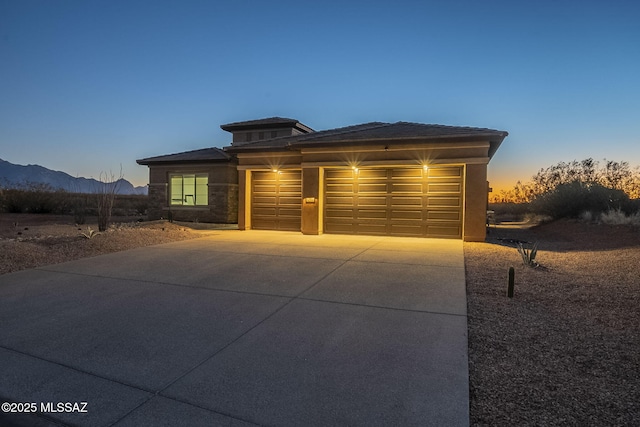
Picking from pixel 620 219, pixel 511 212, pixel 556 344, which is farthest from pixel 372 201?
pixel 511 212

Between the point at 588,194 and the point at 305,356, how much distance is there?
21.2 m

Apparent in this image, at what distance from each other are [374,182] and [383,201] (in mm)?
882

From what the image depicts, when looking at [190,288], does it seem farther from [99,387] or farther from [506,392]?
[506,392]

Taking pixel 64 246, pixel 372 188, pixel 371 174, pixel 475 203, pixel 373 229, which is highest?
pixel 371 174

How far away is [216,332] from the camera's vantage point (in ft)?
14.2

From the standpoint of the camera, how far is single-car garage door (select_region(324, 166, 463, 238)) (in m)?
13.6

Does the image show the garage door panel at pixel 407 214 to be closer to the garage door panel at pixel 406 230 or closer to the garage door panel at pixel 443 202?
the garage door panel at pixel 406 230

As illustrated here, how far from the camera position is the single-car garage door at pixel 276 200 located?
15.9 metres

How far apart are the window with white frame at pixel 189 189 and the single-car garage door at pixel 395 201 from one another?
8539mm

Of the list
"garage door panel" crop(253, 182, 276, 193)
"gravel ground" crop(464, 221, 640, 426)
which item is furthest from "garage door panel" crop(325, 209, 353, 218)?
"gravel ground" crop(464, 221, 640, 426)

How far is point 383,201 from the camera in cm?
1436

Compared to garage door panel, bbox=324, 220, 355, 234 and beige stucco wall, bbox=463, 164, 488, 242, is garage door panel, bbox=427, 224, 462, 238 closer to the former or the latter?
beige stucco wall, bbox=463, 164, 488, 242

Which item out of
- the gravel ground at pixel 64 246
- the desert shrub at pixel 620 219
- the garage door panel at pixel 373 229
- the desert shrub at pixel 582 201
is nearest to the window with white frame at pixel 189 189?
the gravel ground at pixel 64 246

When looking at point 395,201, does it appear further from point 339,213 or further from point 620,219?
point 620,219
